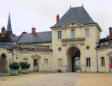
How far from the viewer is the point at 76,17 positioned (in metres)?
33.2

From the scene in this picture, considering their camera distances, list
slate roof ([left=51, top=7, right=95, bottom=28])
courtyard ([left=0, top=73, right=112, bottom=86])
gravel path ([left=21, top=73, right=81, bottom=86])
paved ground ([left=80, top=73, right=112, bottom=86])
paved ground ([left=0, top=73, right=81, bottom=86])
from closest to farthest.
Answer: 1. paved ground ([left=80, top=73, right=112, bottom=86])
2. gravel path ([left=21, top=73, right=81, bottom=86])
3. courtyard ([left=0, top=73, right=112, bottom=86])
4. paved ground ([left=0, top=73, right=81, bottom=86])
5. slate roof ([left=51, top=7, right=95, bottom=28])

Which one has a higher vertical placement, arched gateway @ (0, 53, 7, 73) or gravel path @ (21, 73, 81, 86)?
arched gateway @ (0, 53, 7, 73)

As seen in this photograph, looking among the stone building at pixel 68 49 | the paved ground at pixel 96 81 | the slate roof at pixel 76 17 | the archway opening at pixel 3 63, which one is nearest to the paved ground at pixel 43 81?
the paved ground at pixel 96 81

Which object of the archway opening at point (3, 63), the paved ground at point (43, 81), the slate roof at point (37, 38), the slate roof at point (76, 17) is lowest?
the paved ground at point (43, 81)

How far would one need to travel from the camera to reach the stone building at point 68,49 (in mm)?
28484

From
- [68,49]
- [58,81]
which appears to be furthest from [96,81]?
[68,49]

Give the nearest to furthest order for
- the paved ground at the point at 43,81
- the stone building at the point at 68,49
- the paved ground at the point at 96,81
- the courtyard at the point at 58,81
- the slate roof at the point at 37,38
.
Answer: the paved ground at the point at 96,81
the courtyard at the point at 58,81
the paved ground at the point at 43,81
the stone building at the point at 68,49
the slate roof at the point at 37,38

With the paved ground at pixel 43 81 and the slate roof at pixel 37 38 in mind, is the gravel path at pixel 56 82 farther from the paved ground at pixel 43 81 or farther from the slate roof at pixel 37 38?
the slate roof at pixel 37 38

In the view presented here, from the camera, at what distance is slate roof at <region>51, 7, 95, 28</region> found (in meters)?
31.9

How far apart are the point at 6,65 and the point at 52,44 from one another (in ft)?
31.1

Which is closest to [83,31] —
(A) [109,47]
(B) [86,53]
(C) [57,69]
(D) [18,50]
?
(B) [86,53]

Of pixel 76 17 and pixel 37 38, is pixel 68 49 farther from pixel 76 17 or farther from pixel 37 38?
pixel 37 38

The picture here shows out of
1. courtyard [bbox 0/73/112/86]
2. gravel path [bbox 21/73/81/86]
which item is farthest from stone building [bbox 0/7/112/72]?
gravel path [bbox 21/73/81/86]

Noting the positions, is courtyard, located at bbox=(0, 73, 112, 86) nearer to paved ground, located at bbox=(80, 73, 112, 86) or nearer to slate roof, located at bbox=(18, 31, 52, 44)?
paved ground, located at bbox=(80, 73, 112, 86)
